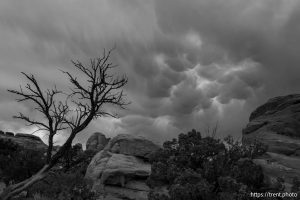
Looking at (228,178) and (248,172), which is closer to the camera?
(228,178)

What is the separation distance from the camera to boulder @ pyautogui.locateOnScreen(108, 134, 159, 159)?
120ft

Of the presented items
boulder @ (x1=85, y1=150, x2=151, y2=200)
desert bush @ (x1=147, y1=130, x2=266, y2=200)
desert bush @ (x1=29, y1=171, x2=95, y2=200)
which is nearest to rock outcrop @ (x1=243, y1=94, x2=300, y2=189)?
desert bush @ (x1=147, y1=130, x2=266, y2=200)

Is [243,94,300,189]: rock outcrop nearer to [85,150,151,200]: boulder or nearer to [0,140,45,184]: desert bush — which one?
[85,150,151,200]: boulder

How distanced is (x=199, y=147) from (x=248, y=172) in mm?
2995

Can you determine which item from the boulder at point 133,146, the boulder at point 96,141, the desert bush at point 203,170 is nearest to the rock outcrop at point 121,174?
the boulder at point 133,146

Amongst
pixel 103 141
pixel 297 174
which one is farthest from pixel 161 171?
pixel 103 141

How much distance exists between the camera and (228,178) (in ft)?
54.1

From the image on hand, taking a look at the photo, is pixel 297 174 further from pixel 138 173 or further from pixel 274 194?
pixel 138 173

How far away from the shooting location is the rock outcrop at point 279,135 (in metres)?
21.6

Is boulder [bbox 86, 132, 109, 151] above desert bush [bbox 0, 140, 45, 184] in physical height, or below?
above

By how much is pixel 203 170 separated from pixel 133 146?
63.9 feet

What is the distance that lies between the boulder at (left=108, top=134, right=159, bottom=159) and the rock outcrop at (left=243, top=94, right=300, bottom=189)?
10119 mm

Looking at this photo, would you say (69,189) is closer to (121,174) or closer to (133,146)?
(121,174)

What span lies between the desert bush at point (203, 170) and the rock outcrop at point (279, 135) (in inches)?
65.1
